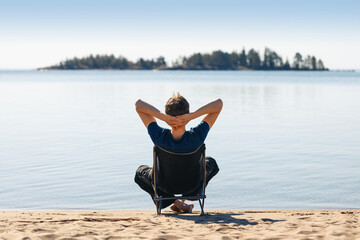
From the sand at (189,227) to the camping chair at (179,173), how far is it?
0.28 meters

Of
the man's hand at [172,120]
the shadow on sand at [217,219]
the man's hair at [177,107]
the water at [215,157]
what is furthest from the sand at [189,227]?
the water at [215,157]

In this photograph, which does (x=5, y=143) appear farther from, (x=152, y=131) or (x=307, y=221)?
(x=307, y=221)

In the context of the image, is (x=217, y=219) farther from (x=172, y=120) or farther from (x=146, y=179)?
(x=172, y=120)

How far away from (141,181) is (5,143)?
6.78m

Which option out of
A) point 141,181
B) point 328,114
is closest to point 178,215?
point 141,181

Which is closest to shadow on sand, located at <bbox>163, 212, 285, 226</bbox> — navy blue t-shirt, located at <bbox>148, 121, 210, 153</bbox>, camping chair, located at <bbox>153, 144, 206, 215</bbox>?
camping chair, located at <bbox>153, 144, 206, 215</bbox>

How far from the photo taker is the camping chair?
4504 millimetres

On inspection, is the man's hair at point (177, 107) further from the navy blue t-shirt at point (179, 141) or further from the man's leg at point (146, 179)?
the man's leg at point (146, 179)

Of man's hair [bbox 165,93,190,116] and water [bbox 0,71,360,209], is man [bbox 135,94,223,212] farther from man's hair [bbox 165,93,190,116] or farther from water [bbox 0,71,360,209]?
water [bbox 0,71,360,209]

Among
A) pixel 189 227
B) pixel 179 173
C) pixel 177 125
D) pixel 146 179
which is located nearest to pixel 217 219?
pixel 189 227

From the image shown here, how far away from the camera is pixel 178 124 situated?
14.4 feet

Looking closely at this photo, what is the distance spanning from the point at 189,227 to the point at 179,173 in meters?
0.57

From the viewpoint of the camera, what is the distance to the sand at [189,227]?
12.9ft

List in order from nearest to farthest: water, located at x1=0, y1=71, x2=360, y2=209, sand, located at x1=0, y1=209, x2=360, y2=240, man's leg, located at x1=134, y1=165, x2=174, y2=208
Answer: sand, located at x1=0, y1=209, x2=360, y2=240
man's leg, located at x1=134, y1=165, x2=174, y2=208
water, located at x1=0, y1=71, x2=360, y2=209
